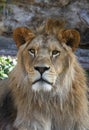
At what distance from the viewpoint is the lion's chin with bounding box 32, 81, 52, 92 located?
5302 mm

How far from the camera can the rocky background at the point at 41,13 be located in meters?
7.54

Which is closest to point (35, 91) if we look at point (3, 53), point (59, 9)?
point (59, 9)

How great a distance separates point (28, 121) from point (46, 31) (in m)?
0.98

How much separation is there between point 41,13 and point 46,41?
2181 millimetres

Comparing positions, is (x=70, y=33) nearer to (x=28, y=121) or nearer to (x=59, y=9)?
(x=28, y=121)

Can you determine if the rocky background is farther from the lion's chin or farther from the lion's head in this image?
the lion's chin

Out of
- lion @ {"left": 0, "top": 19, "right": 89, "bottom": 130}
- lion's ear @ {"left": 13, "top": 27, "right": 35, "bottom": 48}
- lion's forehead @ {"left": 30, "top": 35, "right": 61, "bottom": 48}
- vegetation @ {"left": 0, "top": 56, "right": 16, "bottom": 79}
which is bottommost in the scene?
vegetation @ {"left": 0, "top": 56, "right": 16, "bottom": 79}

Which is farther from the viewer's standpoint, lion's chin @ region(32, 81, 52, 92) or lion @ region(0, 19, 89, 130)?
lion @ region(0, 19, 89, 130)

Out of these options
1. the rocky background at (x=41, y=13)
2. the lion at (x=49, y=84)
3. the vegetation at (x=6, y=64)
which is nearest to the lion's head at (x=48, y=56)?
the lion at (x=49, y=84)

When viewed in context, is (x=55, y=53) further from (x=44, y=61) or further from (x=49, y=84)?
(x=49, y=84)

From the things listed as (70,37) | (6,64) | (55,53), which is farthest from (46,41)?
(6,64)

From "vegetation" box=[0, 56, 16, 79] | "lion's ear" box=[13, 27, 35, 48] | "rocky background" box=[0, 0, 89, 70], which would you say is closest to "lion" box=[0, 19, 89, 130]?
"lion's ear" box=[13, 27, 35, 48]

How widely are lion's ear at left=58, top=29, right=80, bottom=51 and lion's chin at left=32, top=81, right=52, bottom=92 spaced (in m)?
0.57

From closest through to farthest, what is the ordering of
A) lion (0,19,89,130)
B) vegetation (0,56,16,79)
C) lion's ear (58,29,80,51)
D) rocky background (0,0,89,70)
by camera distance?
lion (0,19,89,130), lion's ear (58,29,80,51), rocky background (0,0,89,70), vegetation (0,56,16,79)
